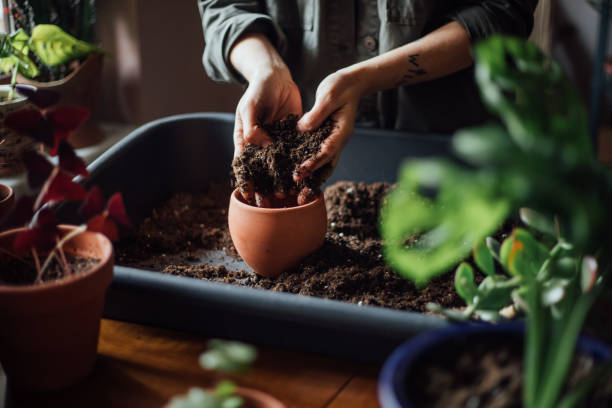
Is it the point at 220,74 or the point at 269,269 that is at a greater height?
the point at 220,74

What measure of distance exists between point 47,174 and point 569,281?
0.53 metres

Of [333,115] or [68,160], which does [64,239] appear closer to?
[68,160]

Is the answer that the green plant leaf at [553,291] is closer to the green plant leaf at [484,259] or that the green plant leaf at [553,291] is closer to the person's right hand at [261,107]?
the green plant leaf at [484,259]

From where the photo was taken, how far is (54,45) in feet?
3.62

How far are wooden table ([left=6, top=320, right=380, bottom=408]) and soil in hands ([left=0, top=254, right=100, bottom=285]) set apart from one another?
111 millimetres

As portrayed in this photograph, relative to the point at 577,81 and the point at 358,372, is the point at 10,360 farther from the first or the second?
the point at 577,81

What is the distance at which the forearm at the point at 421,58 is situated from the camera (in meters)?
1.03

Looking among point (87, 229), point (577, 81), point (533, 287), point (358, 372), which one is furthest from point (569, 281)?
point (577, 81)

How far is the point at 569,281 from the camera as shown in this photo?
0.54 metres

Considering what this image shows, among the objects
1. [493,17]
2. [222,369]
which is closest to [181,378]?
[222,369]

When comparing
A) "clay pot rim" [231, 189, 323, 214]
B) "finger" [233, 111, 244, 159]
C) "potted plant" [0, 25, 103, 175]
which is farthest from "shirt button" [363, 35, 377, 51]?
"potted plant" [0, 25, 103, 175]

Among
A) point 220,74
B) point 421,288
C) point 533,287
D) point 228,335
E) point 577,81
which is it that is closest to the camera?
point 533,287

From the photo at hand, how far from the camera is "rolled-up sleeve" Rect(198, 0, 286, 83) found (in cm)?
111

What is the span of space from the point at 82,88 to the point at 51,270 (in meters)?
0.81
